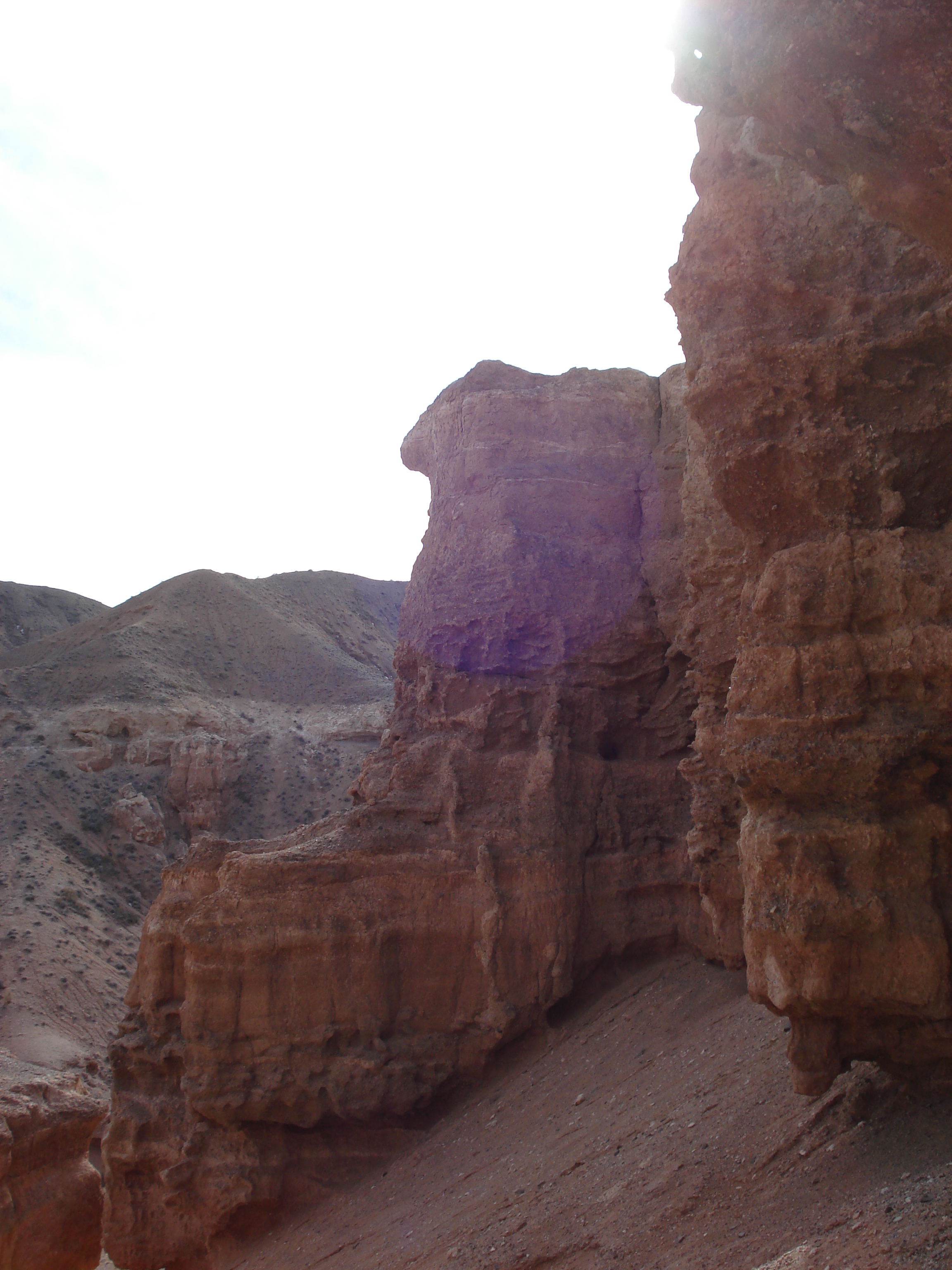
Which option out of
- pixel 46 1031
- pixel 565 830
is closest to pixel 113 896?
pixel 46 1031

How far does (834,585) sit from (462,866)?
8.58 meters

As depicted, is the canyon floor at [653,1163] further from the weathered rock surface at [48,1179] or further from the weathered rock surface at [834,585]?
the weathered rock surface at [48,1179]

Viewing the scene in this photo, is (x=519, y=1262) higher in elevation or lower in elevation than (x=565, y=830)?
lower

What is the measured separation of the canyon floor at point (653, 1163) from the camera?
5.75m

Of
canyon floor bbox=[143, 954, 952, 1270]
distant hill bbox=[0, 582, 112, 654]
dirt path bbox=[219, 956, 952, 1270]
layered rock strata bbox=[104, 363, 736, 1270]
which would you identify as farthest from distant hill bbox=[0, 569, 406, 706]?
dirt path bbox=[219, 956, 952, 1270]

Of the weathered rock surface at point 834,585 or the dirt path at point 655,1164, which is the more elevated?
the weathered rock surface at point 834,585

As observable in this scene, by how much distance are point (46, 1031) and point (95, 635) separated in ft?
105

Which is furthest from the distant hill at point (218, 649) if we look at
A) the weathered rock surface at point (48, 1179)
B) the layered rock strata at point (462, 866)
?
the layered rock strata at point (462, 866)

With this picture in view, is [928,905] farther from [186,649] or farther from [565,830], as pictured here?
[186,649]

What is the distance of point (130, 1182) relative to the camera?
45.5 feet

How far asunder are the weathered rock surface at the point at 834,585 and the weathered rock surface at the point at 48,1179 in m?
12.1

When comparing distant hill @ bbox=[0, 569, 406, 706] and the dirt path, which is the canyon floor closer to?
the dirt path

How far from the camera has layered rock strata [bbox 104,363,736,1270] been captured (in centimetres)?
1315

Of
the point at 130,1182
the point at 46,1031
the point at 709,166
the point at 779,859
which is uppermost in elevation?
the point at 709,166
